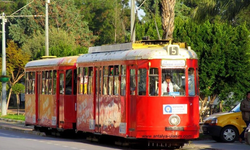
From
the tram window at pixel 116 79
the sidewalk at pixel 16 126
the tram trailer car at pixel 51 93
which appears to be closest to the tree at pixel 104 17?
the sidewalk at pixel 16 126

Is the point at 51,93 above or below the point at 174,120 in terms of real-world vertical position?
above

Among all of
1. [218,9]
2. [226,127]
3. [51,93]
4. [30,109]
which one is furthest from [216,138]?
[30,109]

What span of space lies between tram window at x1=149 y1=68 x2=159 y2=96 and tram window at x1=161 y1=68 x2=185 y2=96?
0.17 metres

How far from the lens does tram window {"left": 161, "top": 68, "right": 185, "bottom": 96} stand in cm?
1828

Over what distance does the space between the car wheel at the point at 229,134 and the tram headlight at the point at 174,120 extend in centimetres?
360

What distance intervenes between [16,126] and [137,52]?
16.2 metres

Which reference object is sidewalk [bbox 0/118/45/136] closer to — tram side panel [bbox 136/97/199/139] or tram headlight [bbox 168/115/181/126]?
tram side panel [bbox 136/97/199/139]

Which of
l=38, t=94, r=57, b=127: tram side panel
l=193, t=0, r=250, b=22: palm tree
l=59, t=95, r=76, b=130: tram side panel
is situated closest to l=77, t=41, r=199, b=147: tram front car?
l=59, t=95, r=76, b=130: tram side panel

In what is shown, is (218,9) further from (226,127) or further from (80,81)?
(80,81)

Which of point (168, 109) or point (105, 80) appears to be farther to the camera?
point (105, 80)

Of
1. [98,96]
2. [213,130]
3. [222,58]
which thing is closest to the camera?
[98,96]

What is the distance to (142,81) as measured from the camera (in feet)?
60.4

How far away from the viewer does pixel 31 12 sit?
2832 inches

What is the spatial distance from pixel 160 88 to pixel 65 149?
3335 millimetres
